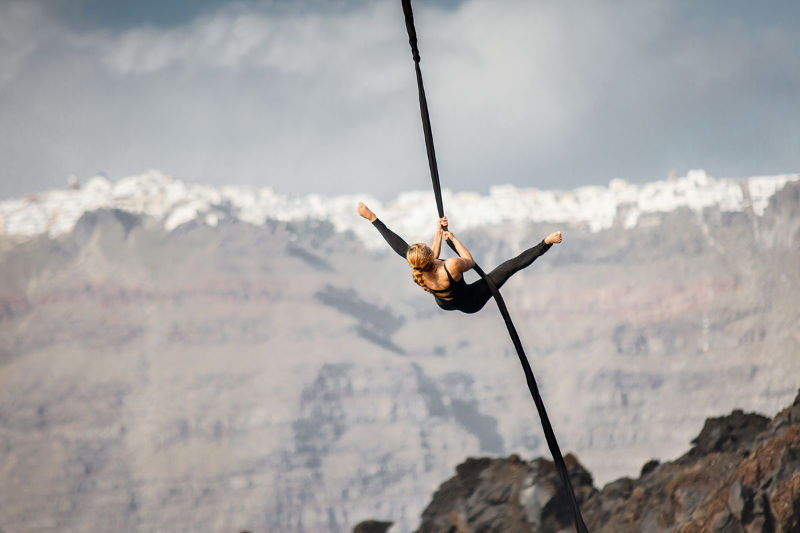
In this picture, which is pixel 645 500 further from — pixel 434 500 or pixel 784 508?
pixel 434 500

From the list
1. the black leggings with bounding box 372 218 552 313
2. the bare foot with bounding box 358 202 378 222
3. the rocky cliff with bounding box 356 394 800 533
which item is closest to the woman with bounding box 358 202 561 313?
the black leggings with bounding box 372 218 552 313

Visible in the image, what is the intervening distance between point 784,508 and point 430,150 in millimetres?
23171

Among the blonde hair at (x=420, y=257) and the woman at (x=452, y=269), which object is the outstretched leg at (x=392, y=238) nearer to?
the woman at (x=452, y=269)

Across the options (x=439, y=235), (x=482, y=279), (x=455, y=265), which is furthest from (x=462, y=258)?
(x=439, y=235)

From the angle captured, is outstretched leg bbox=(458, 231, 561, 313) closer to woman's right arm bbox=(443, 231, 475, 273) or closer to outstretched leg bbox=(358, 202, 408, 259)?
woman's right arm bbox=(443, 231, 475, 273)

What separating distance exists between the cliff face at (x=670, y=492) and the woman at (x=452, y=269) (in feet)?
68.8

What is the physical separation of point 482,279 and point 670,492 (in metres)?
27.4

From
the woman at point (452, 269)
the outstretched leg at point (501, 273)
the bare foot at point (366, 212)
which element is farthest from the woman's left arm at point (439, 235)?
the bare foot at point (366, 212)

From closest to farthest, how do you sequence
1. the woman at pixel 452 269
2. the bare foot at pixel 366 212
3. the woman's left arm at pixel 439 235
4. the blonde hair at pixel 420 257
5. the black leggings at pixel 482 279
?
the blonde hair at pixel 420 257 → the woman at pixel 452 269 → the black leggings at pixel 482 279 → the woman's left arm at pixel 439 235 → the bare foot at pixel 366 212

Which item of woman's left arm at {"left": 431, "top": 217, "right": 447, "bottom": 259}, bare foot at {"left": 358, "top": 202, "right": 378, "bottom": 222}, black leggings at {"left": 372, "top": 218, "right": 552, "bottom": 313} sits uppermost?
bare foot at {"left": 358, "top": 202, "right": 378, "bottom": 222}

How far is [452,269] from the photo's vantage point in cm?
1446

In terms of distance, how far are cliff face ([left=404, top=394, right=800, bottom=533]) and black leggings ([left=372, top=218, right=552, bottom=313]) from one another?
2084cm

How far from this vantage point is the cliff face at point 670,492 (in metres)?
33.3

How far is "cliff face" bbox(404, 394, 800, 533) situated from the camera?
33344 mm
